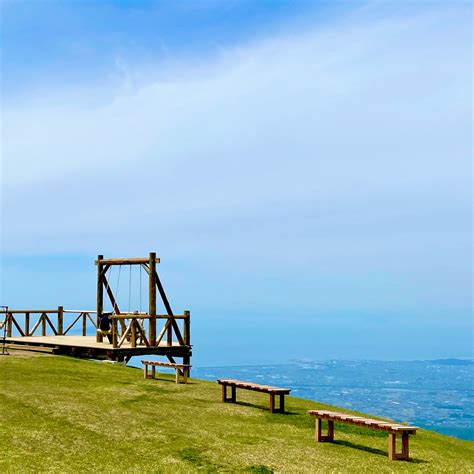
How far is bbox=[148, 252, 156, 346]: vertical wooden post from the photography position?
35906 mm

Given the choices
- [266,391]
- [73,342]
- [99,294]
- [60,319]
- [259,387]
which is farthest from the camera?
[60,319]

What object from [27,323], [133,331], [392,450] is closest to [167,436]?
[392,450]

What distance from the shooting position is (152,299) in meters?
36.2

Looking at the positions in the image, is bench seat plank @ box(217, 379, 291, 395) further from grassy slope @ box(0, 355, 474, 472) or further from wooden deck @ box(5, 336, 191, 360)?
wooden deck @ box(5, 336, 191, 360)

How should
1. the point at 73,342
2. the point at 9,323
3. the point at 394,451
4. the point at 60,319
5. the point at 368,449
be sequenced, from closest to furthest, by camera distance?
1. the point at 394,451
2. the point at 368,449
3. the point at 73,342
4. the point at 9,323
5. the point at 60,319

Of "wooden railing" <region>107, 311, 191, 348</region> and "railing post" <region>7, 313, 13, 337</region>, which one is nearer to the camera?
"wooden railing" <region>107, 311, 191, 348</region>

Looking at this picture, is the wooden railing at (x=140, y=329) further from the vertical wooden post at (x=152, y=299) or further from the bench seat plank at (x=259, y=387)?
A: the bench seat plank at (x=259, y=387)

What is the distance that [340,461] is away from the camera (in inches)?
679

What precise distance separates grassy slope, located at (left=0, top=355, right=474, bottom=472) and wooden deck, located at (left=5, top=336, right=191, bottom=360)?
817 centimetres

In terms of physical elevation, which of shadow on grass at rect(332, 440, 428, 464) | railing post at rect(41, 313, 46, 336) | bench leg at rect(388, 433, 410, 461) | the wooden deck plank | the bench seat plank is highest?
railing post at rect(41, 313, 46, 336)

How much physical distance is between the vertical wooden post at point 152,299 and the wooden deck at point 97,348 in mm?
707

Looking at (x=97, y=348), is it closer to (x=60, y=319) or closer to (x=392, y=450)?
(x=60, y=319)

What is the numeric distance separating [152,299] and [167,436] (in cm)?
1778

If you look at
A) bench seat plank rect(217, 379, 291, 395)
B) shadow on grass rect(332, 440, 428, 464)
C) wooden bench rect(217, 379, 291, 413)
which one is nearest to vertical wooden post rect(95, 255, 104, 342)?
wooden bench rect(217, 379, 291, 413)
